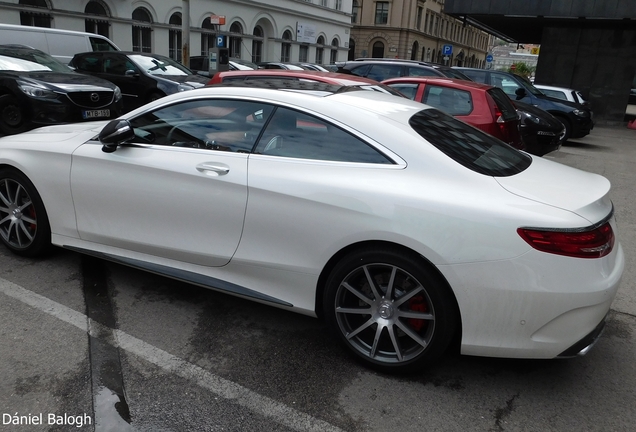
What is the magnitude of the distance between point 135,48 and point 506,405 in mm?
27057

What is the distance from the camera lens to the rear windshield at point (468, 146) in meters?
3.08

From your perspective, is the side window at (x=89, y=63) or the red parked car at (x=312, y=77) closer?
the red parked car at (x=312, y=77)

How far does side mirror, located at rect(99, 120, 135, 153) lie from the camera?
3629mm

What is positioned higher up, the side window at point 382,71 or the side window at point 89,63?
the side window at point 382,71

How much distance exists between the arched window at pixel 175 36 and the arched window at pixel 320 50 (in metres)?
15.1

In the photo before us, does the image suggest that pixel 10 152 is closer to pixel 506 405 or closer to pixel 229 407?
pixel 229 407

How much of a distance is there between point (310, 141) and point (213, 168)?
616 millimetres

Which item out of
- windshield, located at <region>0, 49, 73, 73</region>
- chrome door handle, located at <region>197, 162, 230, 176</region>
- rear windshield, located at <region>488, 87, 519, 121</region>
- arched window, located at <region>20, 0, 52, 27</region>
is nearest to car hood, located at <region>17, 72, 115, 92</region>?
windshield, located at <region>0, 49, 73, 73</region>

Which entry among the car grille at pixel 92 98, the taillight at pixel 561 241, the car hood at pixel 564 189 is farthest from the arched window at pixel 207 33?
the taillight at pixel 561 241

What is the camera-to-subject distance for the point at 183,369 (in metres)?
3.02

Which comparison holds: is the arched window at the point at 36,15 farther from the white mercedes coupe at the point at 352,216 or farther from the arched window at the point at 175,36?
the white mercedes coupe at the point at 352,216

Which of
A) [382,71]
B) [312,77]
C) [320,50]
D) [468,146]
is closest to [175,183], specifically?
[468,146]

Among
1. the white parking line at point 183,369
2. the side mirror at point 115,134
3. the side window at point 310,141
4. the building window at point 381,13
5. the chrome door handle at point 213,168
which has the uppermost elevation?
the building window at point 381,13

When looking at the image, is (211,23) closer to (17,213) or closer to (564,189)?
(17,213)
